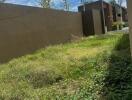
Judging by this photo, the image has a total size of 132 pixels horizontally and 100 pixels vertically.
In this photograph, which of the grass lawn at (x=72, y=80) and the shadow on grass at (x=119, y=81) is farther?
the grass lawn at (x=72, y=80)

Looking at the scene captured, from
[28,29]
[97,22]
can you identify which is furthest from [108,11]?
[28,29]

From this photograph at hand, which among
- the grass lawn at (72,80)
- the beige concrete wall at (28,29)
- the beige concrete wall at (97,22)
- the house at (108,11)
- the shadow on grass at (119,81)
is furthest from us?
the house at (108,11)

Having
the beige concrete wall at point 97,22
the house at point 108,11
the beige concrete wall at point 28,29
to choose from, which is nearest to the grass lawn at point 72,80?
the beige concrete wall at point 28,29

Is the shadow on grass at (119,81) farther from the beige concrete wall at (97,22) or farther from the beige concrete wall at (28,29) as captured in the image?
the beige concrete wall at (97,22)

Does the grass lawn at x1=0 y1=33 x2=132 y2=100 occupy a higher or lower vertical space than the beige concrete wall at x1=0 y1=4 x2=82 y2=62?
lower

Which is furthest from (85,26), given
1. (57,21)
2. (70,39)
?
(57,21)

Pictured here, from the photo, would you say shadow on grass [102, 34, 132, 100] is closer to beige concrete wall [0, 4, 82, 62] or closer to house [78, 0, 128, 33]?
beige concrete wall [0, 4, 82, 62]

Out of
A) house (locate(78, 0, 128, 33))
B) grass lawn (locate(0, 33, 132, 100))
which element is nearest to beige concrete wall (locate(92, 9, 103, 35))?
house (locate(78, 0, 128, 33))

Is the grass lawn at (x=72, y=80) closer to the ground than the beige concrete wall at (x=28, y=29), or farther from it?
closer to the ground

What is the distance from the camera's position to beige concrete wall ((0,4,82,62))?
44.6 feet

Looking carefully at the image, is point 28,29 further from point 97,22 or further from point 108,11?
point 108,11

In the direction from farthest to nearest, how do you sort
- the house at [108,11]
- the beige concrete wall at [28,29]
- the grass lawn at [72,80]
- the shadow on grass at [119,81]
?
the house at [108,11] → the beige concrete wall at [28,29] → the grass lawn at [72,80] → the shadow on grass at [119,81]

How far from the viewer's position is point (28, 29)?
50.5 ft

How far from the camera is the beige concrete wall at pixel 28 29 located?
13603 mm
